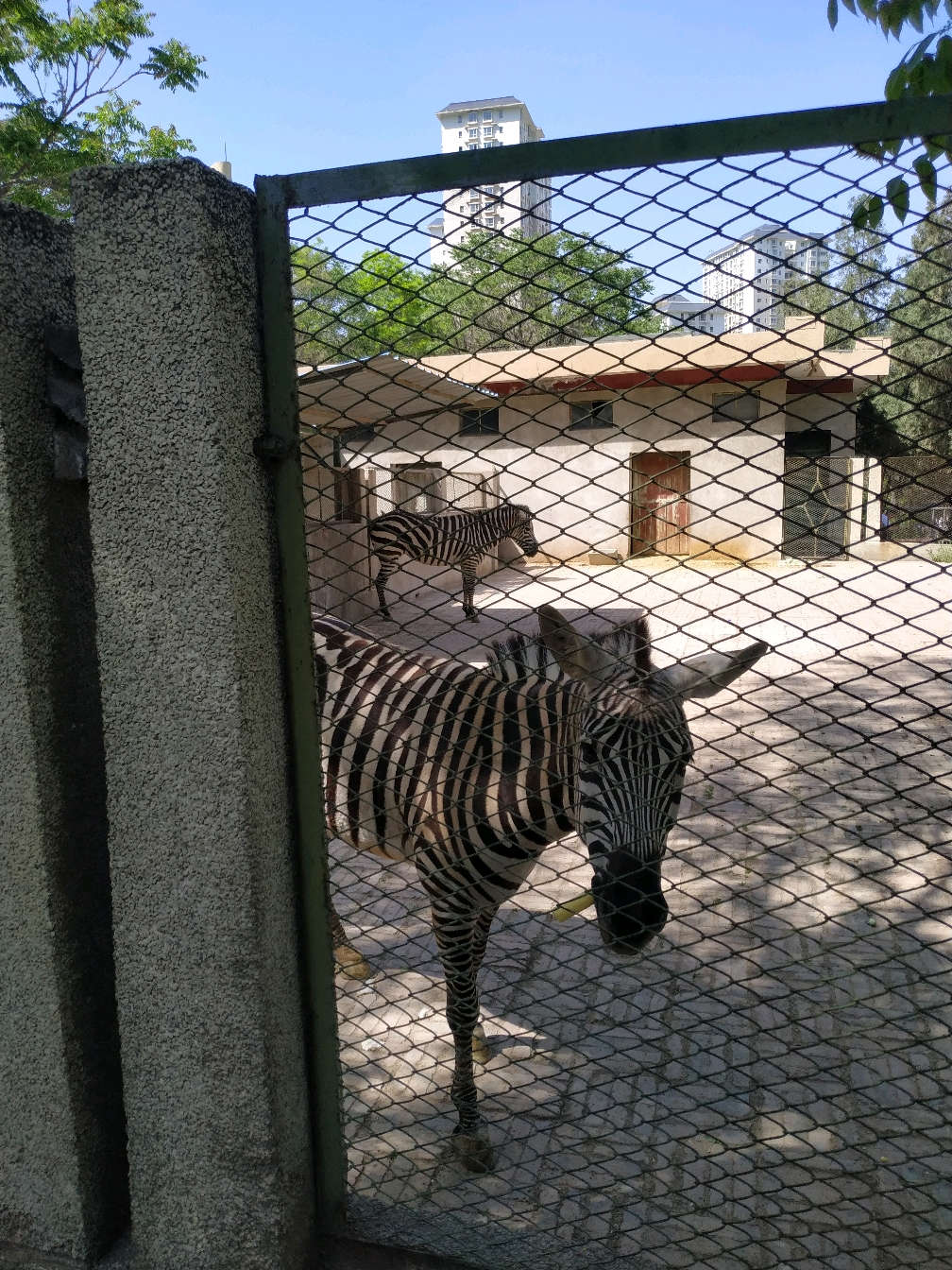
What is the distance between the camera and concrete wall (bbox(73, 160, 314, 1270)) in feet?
5.83

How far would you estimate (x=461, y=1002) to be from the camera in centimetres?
309

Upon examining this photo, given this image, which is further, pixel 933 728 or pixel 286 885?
pixel 933 728

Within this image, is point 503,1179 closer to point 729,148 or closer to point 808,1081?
point 808,1081

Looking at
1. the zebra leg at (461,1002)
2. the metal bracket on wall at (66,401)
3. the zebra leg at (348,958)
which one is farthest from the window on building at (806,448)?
the zebra leg at (348,958)

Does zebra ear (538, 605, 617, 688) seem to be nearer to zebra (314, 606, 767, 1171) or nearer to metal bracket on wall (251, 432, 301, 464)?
zebra (314, 606, 767, 1171)

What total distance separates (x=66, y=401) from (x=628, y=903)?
5.51ft

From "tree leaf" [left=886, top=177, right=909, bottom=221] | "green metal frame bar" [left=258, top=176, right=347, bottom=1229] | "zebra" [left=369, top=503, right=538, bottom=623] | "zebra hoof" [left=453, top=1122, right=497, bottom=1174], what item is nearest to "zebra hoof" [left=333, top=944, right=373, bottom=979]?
"zebra hoof" [left=453, top=1122, right=497, bottom=1174]

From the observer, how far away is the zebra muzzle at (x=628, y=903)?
2307 mm

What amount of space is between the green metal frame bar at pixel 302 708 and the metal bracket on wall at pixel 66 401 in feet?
1.32

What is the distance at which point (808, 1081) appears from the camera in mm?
3303

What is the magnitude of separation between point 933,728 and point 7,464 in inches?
301

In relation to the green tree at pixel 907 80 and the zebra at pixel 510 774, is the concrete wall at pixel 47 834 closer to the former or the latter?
the zebra at pixel 510 774

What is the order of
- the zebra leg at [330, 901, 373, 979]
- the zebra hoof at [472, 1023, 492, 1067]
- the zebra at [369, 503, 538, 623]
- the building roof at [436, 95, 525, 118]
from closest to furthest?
1. the zebra hoof at [472, 1023, 492, 1067]
2. the zebra leg at [330, 901, 373, 979]
3. the zebra at [369, 503, 538, 623]
4. the building roof at [436, 95, 525, 118]

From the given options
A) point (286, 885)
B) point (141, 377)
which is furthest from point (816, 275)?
point (286, 885)
